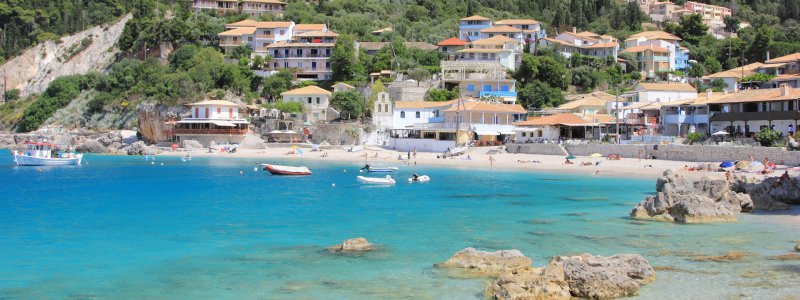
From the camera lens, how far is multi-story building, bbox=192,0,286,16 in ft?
323

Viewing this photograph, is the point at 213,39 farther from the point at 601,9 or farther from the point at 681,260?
the point at 681,260

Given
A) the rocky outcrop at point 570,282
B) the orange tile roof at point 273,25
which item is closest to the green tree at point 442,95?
the orange tile roof at point 273,25

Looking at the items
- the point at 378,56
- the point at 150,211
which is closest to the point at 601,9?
the point at 378,56

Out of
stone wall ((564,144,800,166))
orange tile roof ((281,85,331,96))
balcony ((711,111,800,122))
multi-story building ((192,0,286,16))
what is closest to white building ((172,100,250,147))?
orange tile roof ((281,85,331,96))

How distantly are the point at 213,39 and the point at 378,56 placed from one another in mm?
19979

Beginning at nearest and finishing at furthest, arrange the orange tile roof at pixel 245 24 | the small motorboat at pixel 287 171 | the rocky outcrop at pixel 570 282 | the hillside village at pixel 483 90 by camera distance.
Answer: the rocky outcrop at pixel 570 282, the small motorboat at pixel 287 171, the hillside village at pixel 483 90, the orange tile roof at pixel 245 24

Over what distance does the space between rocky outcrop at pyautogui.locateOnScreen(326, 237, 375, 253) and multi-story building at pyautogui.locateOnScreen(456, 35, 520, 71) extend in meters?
56.5

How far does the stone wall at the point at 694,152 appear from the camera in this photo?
130 feet

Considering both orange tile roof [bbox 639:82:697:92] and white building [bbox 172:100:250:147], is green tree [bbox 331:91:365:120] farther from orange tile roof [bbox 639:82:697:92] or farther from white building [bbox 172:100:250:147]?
orange tile roof [bbox 639:82:697:92]

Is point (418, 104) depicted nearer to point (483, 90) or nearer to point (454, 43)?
point (483, 90)

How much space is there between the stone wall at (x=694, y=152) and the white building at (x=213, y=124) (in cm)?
3070

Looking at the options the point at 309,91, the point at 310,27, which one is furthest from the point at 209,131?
the point at 310,27

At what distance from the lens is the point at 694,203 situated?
24.1m

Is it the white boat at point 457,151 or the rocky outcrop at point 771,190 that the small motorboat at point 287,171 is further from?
the rocky outcrop at point 771,190
